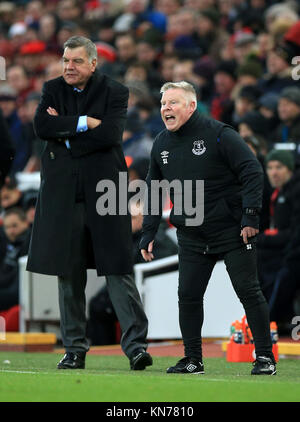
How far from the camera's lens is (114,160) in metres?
8.65

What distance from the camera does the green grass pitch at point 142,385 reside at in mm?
6312

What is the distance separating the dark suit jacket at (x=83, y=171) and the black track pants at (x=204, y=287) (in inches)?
22.5

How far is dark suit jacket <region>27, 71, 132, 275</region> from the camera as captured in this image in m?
8.52

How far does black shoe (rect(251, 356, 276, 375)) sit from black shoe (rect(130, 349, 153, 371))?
32.4 inches

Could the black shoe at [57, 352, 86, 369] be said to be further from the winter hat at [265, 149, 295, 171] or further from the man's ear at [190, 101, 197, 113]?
the winter hat at [265, 149, 295, 171]

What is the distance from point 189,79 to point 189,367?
788 centimetres

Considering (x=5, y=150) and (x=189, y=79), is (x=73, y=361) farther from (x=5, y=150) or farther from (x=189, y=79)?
(x=189, y=79)

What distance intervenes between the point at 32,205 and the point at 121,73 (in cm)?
498

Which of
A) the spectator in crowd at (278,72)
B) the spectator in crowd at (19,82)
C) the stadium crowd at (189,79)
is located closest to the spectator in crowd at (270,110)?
the stadium crowd at (189,79)

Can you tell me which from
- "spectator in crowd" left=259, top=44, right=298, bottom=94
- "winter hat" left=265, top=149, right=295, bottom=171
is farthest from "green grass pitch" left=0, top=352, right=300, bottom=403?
"spectator in crowd" left=259, top=44, right=298, bottom=94

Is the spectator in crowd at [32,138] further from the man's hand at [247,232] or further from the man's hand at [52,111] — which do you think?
the man's hand at [247,232]

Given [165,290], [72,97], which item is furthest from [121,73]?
[72,97]

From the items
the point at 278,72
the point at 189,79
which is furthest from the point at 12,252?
the point at 278,72
